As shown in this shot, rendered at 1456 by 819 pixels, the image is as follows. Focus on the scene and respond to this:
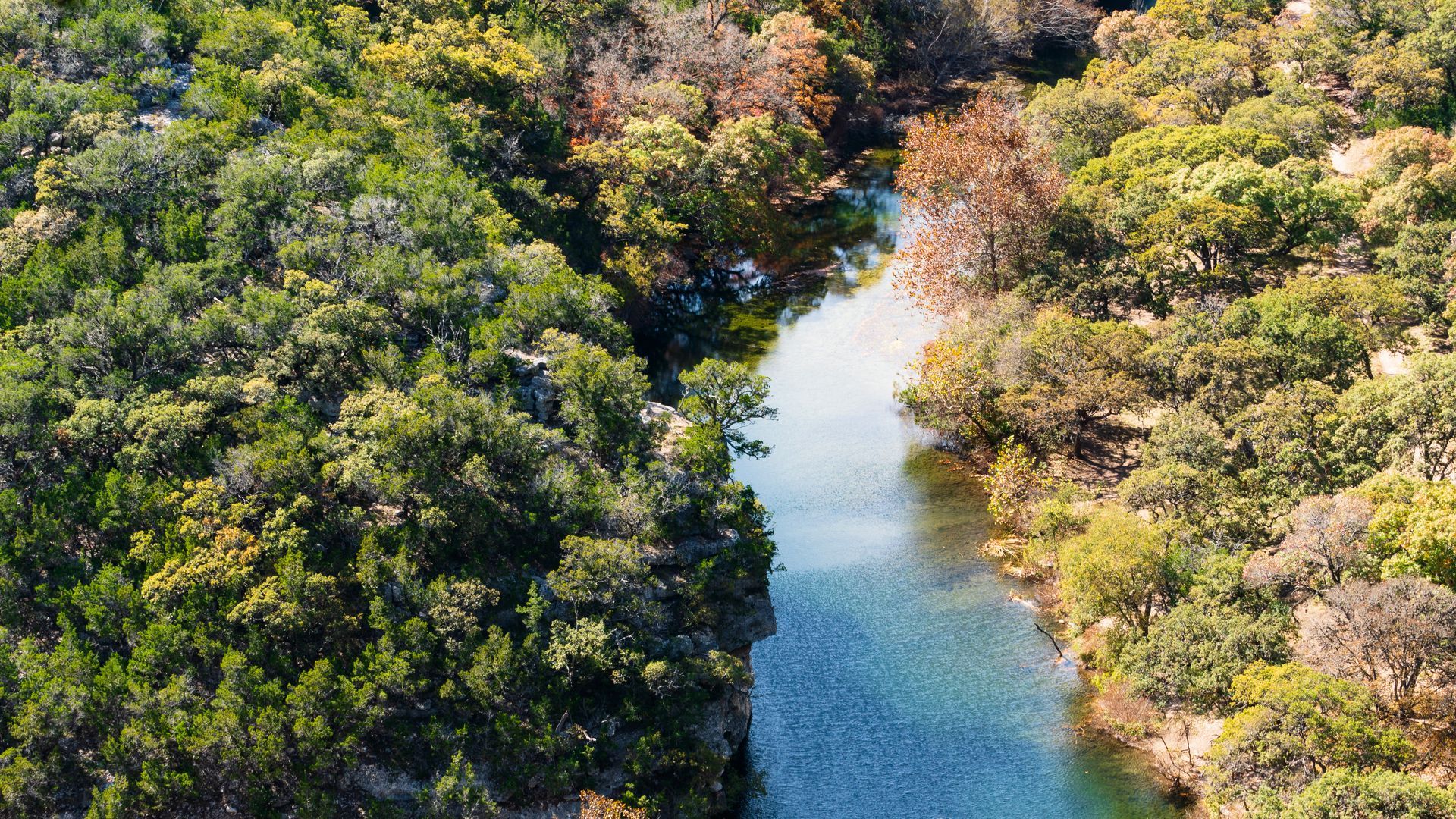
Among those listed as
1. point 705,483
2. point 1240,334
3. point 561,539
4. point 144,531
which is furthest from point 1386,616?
point 144,531

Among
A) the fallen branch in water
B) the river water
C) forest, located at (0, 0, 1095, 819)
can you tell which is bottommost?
the river water

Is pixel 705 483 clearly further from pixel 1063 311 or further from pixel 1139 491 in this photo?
pixel 1063 311

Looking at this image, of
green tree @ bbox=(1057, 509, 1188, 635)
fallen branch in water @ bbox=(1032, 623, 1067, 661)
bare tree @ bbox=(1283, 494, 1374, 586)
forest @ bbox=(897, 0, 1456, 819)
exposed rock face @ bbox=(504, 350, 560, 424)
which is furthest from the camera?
exposed rock face @ bbox=(504, 350, 560, 424)

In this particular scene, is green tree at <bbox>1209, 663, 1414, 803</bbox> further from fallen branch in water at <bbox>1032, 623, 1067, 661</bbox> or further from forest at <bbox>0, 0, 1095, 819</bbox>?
forest at <bbox>0, 0, 1095, 819</bbox>

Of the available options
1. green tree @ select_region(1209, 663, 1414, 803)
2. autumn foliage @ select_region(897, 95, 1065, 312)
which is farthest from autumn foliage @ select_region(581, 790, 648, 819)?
autumn foliage @ select_region(897, 95, 1065, 312)

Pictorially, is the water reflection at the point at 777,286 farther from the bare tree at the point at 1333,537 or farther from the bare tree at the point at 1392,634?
the bare tree at the point at 1392,634

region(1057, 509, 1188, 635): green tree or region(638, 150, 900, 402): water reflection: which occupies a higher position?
region(1057, 509, 1188, 635): green tree

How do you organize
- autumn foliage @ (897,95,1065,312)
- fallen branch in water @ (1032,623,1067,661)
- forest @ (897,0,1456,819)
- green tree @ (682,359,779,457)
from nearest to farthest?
forest @ (897,0,1456,819)
fallen branch in water @ (1032,623,1067,661)
green tree @ (682,359,779,457)
autumn foliage @ (897,95,1065,312)
